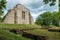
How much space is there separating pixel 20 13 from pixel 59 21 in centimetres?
4382

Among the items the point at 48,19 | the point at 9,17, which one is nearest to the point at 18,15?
the point at 9,17

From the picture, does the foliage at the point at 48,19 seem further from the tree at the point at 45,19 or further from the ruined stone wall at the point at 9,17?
the ruined stone wall at the point at 9,17

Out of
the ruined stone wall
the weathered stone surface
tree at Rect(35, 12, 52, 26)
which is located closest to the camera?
the ruined stone wall

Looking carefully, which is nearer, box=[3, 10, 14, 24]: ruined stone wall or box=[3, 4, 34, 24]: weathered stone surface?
box=[3, 10, 14, 24]: ruined stone wall

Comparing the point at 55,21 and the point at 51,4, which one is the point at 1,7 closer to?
the point at 51,4

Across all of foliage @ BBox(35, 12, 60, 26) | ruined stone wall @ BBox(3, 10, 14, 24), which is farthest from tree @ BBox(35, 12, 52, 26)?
ruined stone wall @ BBox(3, 10, 14, 24)

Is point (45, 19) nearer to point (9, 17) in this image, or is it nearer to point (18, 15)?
point (18, 15)

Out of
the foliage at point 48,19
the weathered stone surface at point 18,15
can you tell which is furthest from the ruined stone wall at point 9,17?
the foliage at point 48,19

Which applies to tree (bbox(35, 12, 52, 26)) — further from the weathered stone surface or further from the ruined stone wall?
the ruined stone wall

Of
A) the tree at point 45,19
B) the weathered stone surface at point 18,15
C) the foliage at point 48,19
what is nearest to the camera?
the weathered stone surface at point 18,15

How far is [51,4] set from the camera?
71.7ft

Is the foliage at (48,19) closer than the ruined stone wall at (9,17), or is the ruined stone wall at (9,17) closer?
the ruined stone wall at (9,17)

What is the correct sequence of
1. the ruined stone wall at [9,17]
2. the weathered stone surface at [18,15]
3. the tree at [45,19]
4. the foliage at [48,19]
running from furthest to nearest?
1. the tree at [45,19]
2. the foliage at [48,19]
3. the weathered stone surface at [18,15]
4. the ruined stone wall at [9,17]

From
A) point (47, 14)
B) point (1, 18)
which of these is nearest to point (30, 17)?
point (1, 18)
